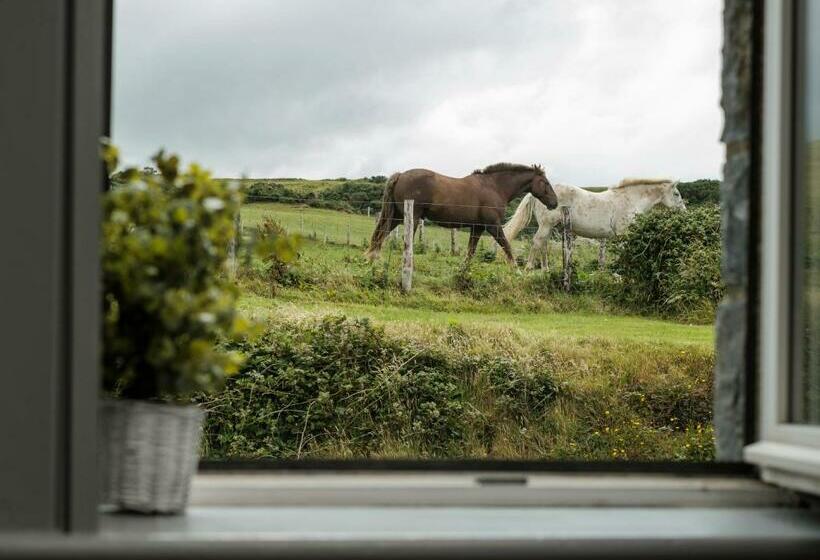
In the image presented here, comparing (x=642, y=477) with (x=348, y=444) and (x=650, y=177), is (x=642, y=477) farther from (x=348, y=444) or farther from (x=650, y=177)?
(x=650, y=177)

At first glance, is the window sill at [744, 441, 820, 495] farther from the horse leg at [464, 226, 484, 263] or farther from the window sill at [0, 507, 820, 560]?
the horse leg at [464, 226, 484, 263]

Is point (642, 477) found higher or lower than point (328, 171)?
lower

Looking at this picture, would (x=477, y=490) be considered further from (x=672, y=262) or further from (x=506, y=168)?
(x=506, y=168)

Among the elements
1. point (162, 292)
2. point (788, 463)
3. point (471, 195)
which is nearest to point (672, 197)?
point (471, 195)

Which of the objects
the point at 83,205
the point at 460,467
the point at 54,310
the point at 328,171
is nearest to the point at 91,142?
the point at 83,205

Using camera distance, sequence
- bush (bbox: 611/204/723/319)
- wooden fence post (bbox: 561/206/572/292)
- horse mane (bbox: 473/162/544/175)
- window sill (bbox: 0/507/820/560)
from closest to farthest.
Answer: window sill (bbox: 0/507/820/560) < bush (bbox: 611/204/723/319) < wooden fence post (bbox: 561/206/572/292) < horse mane (bbox: 473/162/544/175)

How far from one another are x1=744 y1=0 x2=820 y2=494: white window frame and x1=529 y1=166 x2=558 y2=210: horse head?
21.2 feet

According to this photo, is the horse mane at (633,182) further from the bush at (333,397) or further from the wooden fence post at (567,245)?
the bush at (333,397)

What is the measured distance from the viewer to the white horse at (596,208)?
7707 mm

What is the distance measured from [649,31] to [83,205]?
290 inches

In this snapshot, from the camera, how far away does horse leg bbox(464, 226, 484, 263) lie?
25.2ft

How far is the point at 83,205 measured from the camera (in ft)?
3.32

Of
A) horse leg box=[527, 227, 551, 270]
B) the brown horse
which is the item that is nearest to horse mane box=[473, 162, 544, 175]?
the brown horse

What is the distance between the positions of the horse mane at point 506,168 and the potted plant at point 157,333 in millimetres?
6748
